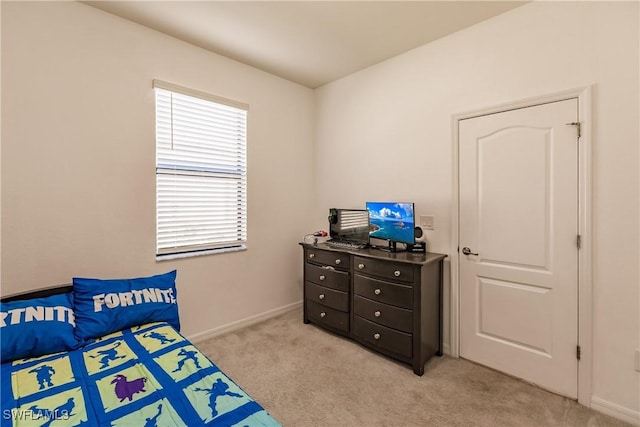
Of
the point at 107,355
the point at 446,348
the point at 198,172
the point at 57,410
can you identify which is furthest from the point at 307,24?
the point at 446,348

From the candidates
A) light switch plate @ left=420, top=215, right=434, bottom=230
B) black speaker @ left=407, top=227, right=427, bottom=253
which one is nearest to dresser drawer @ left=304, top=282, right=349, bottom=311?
black speaker @ left=407, top=227, right=427, bottom=253

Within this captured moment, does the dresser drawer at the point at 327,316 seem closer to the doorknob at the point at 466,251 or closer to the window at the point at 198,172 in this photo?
the window at the point at 198,172

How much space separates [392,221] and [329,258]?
74cm

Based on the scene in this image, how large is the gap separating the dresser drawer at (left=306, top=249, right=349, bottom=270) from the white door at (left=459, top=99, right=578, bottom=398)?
1.06 meters

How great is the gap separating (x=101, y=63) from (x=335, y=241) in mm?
2627

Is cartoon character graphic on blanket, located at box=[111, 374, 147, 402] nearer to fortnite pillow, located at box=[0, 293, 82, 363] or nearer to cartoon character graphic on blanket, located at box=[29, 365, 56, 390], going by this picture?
cartoon character graphic on blanket, located at box=[29, 365, 56, 390]

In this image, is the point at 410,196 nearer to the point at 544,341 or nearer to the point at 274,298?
the point at 544,341

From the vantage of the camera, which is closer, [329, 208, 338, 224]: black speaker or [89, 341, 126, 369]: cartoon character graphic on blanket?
[89, 341, 126, 369]: cartoon character graphic on blanket

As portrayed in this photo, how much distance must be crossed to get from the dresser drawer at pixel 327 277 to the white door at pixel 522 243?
3.49 ft

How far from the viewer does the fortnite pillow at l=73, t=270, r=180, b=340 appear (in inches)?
76.5

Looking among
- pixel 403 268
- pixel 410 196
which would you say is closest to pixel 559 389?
pixel 403 268

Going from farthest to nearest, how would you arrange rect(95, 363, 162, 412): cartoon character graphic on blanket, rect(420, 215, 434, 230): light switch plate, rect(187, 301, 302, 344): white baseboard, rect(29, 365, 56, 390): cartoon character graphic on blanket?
1. rect(187, 301, 302, 344): white baseboard
2. rect(420, 215, 434, 230): light switch plate
3. rect(29, 365, 56, 390): cartoon character graphic on blanket
4. rect(95, 363, 162, 412): cartoon character graphic on blanket

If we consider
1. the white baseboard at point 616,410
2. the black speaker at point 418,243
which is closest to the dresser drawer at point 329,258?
the black speaker at point 418,243

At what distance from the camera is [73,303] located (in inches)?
77.8
